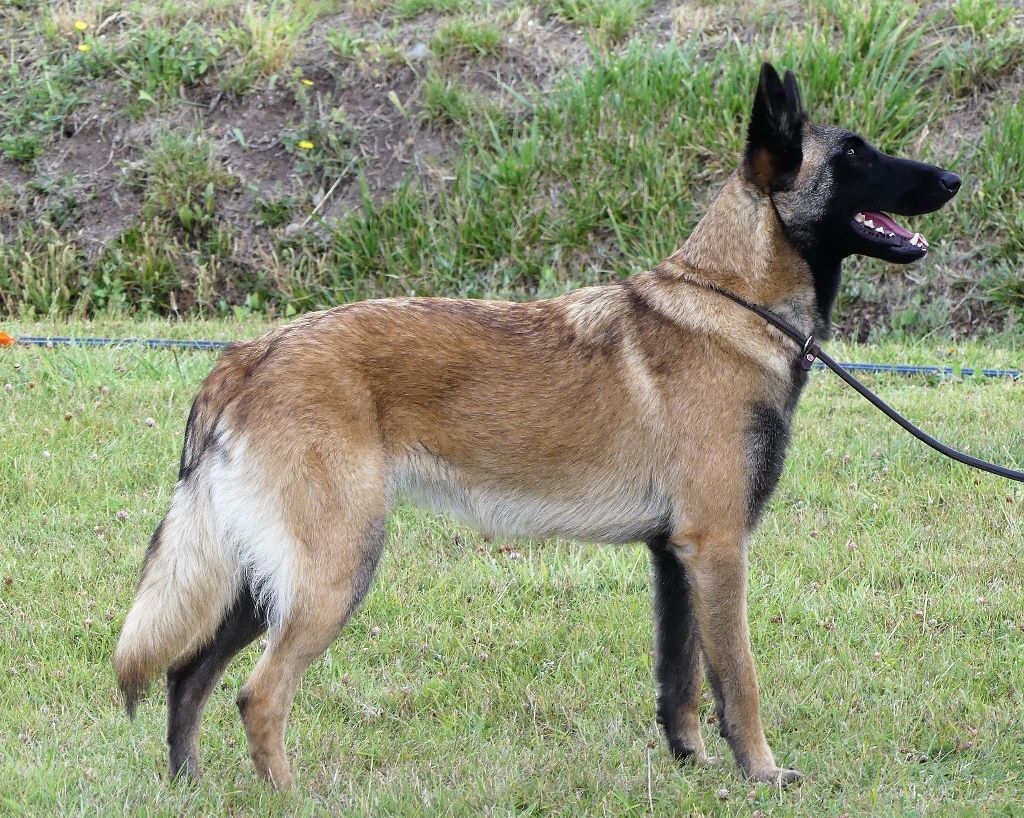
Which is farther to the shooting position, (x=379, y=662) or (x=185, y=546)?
(x=379, y=662)

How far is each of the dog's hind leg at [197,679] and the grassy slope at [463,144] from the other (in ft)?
15.5

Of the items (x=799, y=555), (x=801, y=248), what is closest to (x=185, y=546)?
(x=801, y=248)

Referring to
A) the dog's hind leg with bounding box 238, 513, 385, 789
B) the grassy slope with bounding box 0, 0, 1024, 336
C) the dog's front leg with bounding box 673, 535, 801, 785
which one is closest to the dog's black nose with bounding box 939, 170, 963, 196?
the dog's front leg with bounding box 673, 535, 801, 785

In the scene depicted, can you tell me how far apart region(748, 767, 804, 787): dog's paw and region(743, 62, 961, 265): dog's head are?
1398 mm

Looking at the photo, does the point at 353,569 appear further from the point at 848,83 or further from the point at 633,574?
the point at 848,83

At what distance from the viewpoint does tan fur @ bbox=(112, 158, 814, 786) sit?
3.04 metres

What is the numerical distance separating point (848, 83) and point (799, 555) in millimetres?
4428

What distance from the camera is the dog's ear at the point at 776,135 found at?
335 centimetres

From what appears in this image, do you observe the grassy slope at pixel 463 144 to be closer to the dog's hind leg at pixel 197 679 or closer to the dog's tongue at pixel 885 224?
the dog's tongue at pixel 885 224

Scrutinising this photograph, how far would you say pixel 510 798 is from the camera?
311 cm

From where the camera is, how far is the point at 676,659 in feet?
11.4

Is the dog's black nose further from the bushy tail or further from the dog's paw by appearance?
the bushy tail

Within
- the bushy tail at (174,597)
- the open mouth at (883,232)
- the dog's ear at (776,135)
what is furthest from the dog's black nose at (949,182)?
the bushy tail at (174,597)

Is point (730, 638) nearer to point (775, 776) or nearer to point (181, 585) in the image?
point (775, 776)
